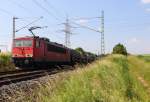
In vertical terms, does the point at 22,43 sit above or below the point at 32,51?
above

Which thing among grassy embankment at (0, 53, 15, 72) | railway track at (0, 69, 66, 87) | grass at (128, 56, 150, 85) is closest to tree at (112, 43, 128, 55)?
grass at (128, 56, 150, 85)

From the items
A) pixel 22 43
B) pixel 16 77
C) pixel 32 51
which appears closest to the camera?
pixel 16 77

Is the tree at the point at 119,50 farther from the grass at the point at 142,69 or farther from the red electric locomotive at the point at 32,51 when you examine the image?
the red electric locomotive at the point at 32,51

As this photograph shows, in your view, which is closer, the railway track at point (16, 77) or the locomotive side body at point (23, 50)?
the railway track at point (16, 77)

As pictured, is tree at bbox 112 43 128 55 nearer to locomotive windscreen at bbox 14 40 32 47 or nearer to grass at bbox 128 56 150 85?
grass at bbox 128 56 150 85

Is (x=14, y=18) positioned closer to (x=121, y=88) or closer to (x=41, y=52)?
(x=41, y=52)

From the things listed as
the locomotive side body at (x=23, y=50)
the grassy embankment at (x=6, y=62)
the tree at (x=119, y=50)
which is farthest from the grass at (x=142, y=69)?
the tree at (x=119, y=50)

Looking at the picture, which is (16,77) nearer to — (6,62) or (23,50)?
(23,50)

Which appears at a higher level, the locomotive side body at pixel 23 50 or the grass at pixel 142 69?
the locomotive side body at pixel 23 50

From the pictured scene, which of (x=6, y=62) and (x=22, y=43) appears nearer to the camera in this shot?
(x=22, y=43)

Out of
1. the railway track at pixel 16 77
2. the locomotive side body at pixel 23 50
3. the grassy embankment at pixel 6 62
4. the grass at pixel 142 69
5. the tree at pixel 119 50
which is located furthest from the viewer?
the tree at pixel 119 50

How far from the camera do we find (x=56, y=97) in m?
9.14

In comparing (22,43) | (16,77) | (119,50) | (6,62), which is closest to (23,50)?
(22,43)

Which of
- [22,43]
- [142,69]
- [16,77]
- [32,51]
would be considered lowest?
[142,69]
